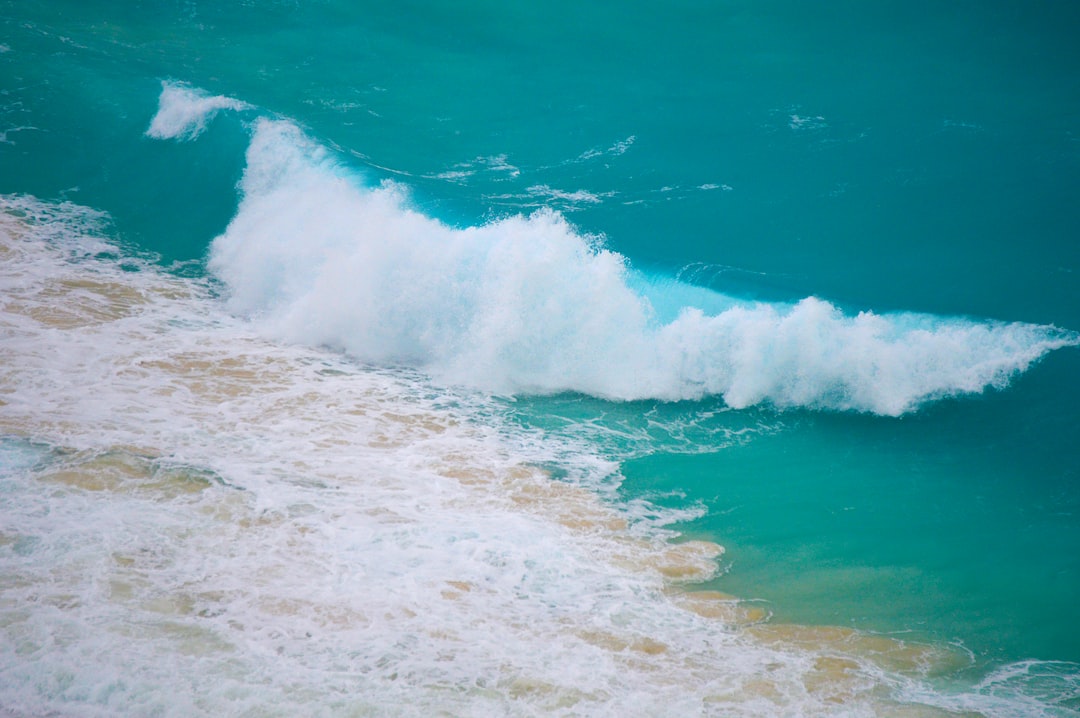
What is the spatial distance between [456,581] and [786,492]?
2985 mm

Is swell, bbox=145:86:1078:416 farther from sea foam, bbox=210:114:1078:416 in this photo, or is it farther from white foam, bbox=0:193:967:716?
white foam, bbox=0:193:967:716

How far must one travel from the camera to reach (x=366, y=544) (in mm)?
5930

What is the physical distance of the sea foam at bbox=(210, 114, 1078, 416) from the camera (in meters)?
8.10

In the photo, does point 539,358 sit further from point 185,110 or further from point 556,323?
point 185,110

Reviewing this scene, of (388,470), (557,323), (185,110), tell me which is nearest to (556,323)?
(557,323)

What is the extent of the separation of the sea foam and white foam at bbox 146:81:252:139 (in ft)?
9.20

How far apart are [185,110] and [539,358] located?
751 cm

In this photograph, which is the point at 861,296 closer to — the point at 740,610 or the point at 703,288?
the point at 703,288

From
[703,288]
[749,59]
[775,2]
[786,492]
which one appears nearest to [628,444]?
[786,492]

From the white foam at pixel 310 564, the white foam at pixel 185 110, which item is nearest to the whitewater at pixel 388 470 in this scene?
the white foam at pixel 310 564

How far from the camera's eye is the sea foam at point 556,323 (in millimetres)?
8102

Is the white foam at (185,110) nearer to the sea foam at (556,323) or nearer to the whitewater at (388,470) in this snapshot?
the whitewater at (388,470)

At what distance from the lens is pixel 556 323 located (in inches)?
345

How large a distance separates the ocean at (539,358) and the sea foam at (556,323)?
0.15ft
